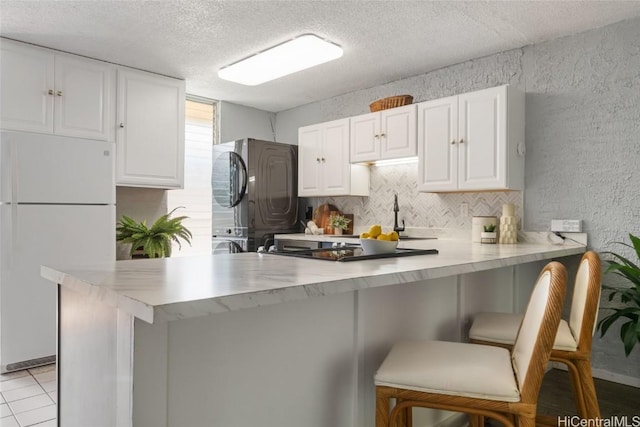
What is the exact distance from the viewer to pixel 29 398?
256 cm

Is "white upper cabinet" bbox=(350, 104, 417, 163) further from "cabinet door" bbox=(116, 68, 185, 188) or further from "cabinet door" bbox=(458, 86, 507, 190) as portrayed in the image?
"cabinet door" bbox=(116, 68, 185, 188)

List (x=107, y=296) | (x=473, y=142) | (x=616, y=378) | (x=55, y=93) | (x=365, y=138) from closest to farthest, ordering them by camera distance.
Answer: (x=107, y=296)
(x=616, y=378)
(x=473, y=142)
(x=55, y=93)
(x=365, y=138)

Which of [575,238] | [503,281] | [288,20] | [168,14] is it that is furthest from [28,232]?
[575,238]

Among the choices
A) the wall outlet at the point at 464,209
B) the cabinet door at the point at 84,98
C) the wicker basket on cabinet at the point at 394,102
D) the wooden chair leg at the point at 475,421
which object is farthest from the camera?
the wicker basket on cabinet at the point at 394,102

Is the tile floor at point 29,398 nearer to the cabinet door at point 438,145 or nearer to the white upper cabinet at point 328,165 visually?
the white upper cabinet at point 328,165

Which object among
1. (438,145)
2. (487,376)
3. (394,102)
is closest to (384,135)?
(394,102)

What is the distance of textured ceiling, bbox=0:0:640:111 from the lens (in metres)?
2.71

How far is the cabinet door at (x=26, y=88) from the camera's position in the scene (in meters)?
3.21

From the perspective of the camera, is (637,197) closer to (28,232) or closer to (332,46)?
(332,46)

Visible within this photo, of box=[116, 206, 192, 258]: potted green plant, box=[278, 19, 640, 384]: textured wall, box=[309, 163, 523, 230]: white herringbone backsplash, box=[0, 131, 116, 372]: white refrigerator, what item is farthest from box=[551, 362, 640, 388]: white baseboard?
box=[0, 131, 116, 372]: white refrigerator

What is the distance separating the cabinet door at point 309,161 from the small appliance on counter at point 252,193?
0.16 meters

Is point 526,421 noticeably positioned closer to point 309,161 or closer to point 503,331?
point 503,331

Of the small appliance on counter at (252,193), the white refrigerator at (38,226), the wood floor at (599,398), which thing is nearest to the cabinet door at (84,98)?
the white refrigerator at (38,226)

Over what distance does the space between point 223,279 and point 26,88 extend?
10.1ft
